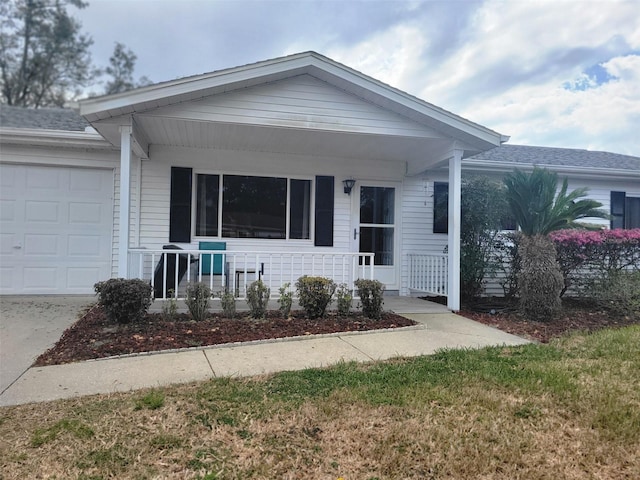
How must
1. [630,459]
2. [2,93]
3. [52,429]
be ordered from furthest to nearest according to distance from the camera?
[2,93], [52,429], [630,459]

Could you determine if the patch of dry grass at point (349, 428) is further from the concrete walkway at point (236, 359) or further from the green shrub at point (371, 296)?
the green shrub at point (371, 296)

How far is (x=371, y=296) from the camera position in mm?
5938

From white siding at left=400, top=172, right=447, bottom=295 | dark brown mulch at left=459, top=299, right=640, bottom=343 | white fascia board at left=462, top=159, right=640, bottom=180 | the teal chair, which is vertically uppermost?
white fascia board at left=462, top=159, right=640, bottom=180

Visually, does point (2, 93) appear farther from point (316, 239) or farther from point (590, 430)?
point (590, 430)

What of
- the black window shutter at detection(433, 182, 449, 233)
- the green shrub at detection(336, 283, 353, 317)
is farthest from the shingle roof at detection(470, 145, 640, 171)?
the green shrub at detection(336, 283, 353, 317)

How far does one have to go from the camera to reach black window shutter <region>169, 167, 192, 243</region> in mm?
7660

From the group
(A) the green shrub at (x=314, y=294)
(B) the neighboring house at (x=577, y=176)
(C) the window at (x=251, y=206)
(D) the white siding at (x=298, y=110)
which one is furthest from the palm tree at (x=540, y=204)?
(C) the window at (x=251, y=206)

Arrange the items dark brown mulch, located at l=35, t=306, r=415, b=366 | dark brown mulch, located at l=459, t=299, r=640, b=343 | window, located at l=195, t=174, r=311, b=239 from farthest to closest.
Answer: window, located at l=195, t=174, r=311, b=239 → dark brown mulch, located at l=459, t=299, r=640, b=343 → dark brown mulch, located at l=35, t=306, r=415, b=366

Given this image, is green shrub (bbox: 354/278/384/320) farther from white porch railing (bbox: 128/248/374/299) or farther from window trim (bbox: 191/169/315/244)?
window trim (bbox: 191/169/315/244)

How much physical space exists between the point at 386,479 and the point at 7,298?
7624 mm

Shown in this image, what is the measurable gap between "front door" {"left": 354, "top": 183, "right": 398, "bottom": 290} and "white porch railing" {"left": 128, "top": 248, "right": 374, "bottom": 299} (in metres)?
0.34

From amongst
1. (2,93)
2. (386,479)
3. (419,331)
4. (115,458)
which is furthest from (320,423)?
(2,93)

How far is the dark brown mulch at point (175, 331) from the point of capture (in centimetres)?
437

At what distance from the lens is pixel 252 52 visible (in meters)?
9.55
